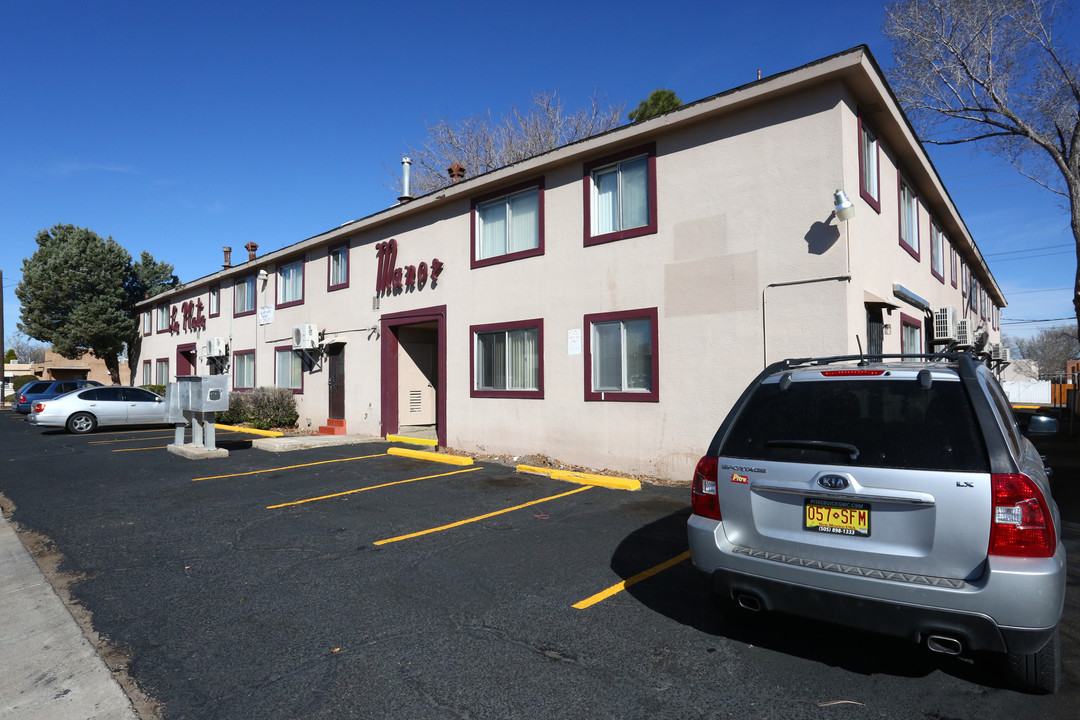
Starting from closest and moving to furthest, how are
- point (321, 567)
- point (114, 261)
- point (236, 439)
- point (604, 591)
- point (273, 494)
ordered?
point (604, 591), point (321, 567), point (273, 494), point (236, 439), point (114, 261)

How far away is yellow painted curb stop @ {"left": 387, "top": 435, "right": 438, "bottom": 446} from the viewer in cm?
1359

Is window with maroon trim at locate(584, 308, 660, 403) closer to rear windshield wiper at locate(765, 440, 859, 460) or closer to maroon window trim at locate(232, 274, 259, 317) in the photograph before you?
rear windshield wiper at locate(765, 440, 859, 460)

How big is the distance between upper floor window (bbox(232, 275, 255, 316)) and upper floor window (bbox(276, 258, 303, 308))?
2187mm

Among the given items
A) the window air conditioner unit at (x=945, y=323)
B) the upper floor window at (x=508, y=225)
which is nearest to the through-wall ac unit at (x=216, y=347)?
the upper floor window at (x=508, y=225)

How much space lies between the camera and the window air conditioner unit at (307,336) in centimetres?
1677

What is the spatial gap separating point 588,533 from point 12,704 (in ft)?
14.9

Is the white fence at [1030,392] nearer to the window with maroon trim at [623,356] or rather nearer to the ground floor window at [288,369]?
the window with maroon trim at [623,356]

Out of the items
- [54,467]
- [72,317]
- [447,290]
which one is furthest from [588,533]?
[72,317]

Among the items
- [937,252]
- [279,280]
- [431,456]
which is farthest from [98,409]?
[937,252]

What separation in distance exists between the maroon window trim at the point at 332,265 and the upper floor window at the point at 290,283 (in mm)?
1739

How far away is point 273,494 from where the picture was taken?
852 centimetres

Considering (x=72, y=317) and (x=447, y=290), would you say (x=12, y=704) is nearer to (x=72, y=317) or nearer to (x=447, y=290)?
(x=447, y=290)

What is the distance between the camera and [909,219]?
1178cm

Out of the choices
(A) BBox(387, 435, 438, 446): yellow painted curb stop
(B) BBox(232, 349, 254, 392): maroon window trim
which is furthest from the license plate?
(B) BBox(232, 349, 254, 392): maroon window trim
